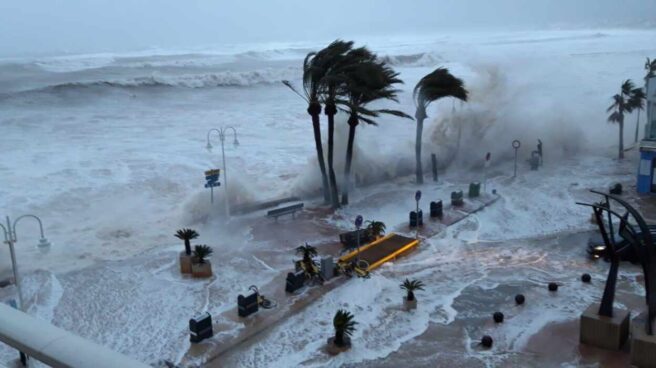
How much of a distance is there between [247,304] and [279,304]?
1.01 metres

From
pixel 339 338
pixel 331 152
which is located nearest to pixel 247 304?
pixel 339 338

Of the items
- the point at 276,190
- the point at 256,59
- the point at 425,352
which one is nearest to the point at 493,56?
the point at 276,190

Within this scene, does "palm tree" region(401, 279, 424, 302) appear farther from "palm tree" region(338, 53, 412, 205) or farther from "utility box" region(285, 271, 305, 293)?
"palm tree" region(338, 53, 412, 205)

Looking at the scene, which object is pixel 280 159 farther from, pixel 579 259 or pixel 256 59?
pixel 256 59

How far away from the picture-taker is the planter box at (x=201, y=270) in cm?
1705

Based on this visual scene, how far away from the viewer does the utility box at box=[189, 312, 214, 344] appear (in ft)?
42.8

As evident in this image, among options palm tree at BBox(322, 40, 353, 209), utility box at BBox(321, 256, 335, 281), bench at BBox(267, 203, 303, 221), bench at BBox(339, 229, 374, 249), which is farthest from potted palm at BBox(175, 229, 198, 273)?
palm tree at BBox(322, 40, 353, 209)

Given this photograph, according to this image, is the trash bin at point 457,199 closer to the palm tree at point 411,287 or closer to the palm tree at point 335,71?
the palm tree at point 335,71

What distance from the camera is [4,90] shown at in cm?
7131

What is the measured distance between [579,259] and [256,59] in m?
122

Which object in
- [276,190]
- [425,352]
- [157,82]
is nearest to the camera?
[425,352]

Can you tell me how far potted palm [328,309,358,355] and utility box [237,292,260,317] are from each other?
7.54ft

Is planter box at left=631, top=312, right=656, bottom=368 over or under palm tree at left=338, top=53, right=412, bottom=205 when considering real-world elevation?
under

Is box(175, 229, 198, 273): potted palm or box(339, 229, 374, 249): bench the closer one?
box(175, 229, 198, 273): potted palm
